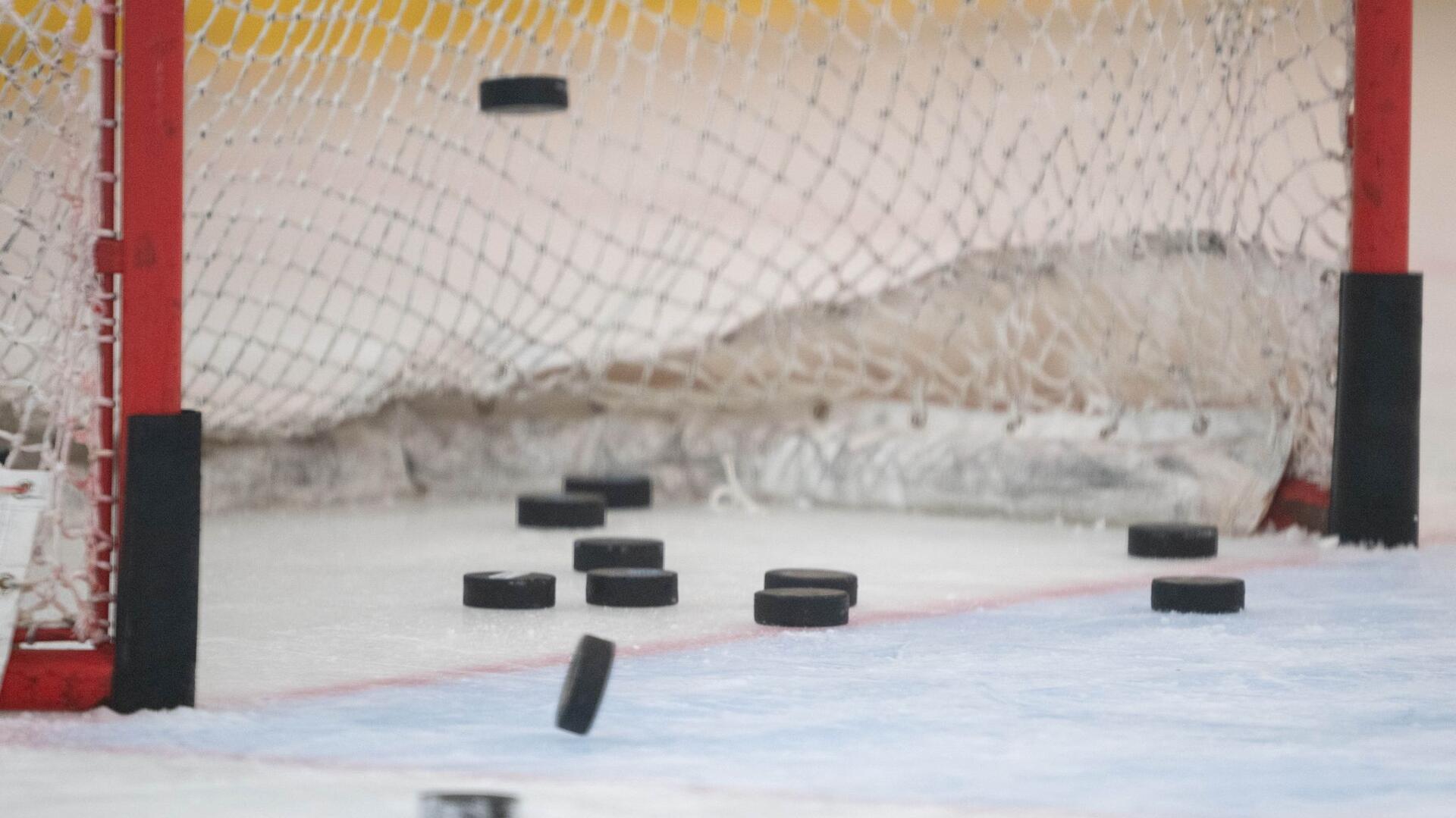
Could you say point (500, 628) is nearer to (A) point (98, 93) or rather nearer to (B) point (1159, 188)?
(A) point (98, 93)

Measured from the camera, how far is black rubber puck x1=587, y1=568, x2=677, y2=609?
2.38 metres

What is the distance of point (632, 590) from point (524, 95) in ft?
4.48

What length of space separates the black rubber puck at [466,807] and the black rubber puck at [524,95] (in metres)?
2.36

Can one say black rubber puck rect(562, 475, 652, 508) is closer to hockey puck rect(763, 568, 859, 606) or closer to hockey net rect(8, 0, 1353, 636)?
hockey net rect(8, 0, 1353, 636)

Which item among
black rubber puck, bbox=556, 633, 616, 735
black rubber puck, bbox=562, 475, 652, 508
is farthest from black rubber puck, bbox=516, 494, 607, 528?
black rubber puck, bbox=556, 633, 616, 735

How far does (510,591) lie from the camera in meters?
2.33

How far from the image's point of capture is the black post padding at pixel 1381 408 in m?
3.04

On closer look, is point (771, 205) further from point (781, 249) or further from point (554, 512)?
point (554, 512)

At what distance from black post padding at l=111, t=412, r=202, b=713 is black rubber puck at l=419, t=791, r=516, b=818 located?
532mm

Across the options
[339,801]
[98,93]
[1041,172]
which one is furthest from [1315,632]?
[1041,172]

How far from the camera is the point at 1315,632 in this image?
2.17m

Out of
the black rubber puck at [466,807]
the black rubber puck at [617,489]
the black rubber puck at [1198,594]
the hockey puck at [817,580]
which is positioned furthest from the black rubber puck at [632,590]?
the black rubber puck at [617,489]

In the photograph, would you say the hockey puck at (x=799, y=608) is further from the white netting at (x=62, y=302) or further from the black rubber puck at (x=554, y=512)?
the black rubber puck at (x=554, y=512)

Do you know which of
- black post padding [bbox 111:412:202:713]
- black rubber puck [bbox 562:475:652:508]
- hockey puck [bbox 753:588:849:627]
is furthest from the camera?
black rubber puck [bbox 562:475:652:508]
